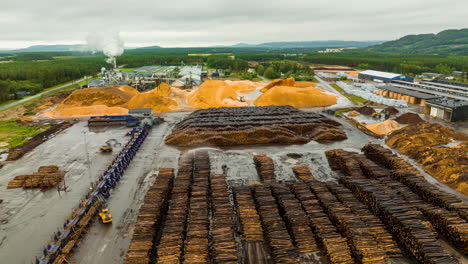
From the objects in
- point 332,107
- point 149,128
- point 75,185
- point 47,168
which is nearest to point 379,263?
point 75,185

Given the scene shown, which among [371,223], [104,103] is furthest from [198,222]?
[104,103]

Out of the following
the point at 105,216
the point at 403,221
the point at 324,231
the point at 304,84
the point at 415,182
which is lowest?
the point at 105,216

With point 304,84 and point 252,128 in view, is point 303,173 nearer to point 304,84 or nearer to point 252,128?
point 252,128

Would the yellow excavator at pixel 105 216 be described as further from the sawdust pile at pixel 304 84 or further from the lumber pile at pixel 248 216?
the sawdust pile at pixel 304 84

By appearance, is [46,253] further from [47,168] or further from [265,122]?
[265,122]

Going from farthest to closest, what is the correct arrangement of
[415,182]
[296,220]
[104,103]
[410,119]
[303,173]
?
1. [104,103]
2. [410,119]
3. [303,173]
4. [415,182]
5. [296,220]

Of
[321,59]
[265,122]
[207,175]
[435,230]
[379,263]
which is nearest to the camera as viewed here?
[379,263]
